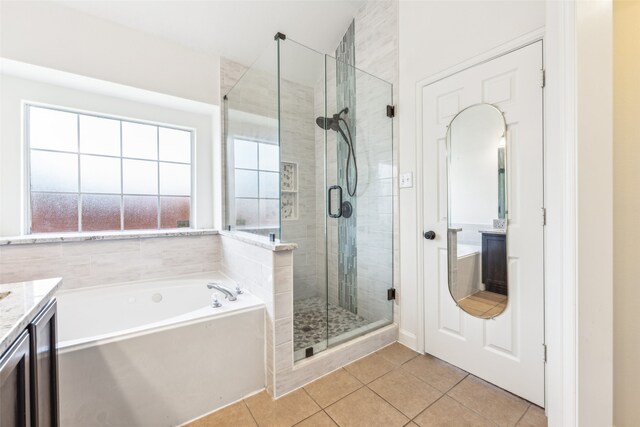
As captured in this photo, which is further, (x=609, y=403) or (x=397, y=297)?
(x=397, y=297)

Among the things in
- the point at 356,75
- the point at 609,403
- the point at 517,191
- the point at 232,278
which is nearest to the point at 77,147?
the point at 232,278

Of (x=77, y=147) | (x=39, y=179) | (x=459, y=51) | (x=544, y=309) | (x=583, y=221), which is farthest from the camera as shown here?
(x=77, y=147)

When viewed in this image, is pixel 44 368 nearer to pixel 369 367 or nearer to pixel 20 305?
pixel 20 305

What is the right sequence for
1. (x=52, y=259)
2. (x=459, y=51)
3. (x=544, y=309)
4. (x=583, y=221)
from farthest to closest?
(x=52, y=259) → (x=459, y=51) → (x=544, y=309) → (x=583, y=221)

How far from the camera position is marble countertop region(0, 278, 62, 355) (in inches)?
24.6

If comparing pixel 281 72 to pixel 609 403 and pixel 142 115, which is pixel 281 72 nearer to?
pixel 142 115

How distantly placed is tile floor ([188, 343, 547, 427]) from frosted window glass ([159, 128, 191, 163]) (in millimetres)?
2143

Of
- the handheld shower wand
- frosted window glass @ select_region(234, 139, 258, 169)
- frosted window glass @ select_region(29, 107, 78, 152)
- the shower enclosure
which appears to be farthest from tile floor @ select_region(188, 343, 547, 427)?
frosted window glass @ select_region(29, 107, 78, 152)

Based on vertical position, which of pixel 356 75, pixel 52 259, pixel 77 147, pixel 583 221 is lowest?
pixel 52 259

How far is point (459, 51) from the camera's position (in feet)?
5.64

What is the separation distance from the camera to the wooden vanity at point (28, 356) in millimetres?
620

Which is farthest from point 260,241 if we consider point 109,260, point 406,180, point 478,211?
point 478,211

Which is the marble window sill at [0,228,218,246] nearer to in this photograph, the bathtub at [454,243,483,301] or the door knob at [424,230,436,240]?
the door knob at [424,230,436,240]

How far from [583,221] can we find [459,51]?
1.26 m
